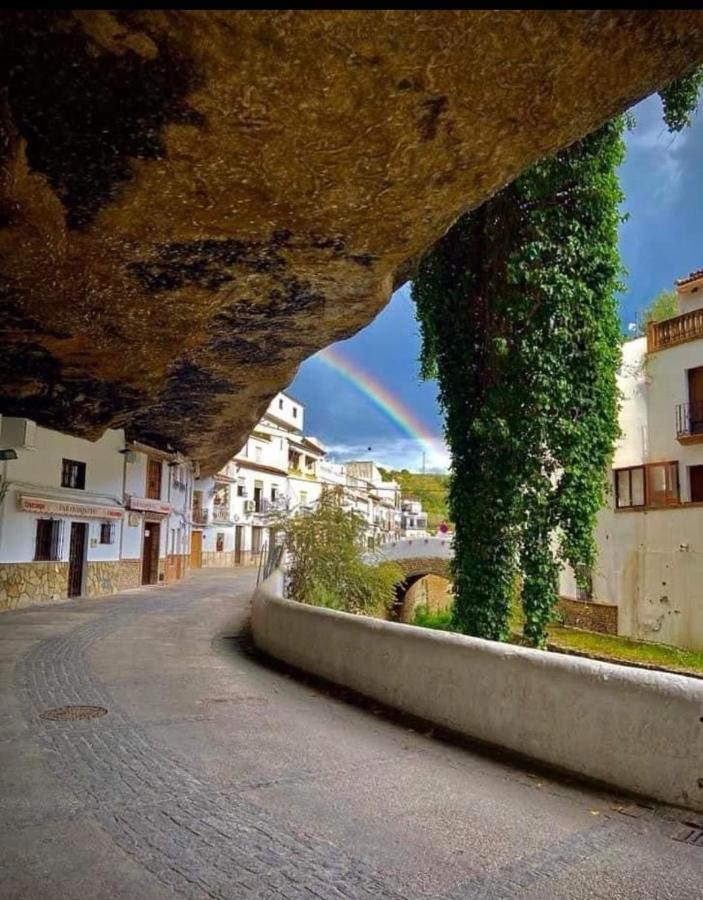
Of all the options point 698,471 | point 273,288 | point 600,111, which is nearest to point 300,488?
point 698,471

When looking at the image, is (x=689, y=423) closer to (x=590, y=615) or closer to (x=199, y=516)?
(x=590, y=615)

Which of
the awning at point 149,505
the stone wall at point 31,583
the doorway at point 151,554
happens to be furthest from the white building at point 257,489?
the stone wall at point 31,583

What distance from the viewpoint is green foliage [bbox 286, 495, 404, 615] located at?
1284 cm

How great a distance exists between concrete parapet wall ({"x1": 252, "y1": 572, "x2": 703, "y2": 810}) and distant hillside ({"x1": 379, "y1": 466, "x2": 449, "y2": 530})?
76803mm

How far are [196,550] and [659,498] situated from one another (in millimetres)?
22461

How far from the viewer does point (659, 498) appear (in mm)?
21469

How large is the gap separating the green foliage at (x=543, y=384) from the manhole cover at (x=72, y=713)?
7761 mm

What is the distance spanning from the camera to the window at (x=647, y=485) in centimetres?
2125

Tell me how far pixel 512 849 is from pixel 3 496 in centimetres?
1336

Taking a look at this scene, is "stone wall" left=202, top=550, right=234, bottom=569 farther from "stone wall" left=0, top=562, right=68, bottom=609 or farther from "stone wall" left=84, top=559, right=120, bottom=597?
"stone wall" left=0, top=562, right=68, bottom=609

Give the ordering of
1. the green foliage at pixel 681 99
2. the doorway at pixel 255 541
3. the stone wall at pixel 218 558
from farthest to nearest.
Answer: the doorway at pixel 255 541
the stone wall at pixel 218 558
the green foliage at pixel 681 99

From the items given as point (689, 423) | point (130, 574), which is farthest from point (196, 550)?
point (689, 423)

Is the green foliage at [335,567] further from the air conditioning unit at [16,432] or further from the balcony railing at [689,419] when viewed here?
the balcony railing at [689,419]

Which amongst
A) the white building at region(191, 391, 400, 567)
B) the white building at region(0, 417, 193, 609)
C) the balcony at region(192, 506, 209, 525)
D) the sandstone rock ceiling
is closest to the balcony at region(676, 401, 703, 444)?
the white building at region(191, 391, 400, 567)
